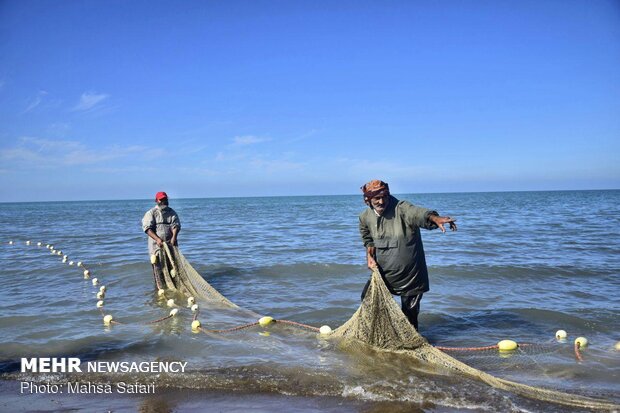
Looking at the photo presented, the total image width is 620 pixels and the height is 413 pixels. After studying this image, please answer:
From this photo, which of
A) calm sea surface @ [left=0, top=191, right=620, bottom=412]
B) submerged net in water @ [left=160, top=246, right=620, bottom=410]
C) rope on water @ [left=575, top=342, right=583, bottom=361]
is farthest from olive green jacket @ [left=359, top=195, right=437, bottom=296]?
rope on water @ [left=575, top=342, right=583, bottom=361]

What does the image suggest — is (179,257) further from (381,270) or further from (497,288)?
(497,288)

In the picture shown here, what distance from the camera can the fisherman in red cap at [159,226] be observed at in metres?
7.52

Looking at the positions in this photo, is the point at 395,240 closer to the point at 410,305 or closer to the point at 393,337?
the point at 410,305

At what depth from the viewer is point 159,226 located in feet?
25.1

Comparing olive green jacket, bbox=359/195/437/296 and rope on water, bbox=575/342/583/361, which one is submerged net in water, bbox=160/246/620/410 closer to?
olive green jacket, bbox=359/195/437/296

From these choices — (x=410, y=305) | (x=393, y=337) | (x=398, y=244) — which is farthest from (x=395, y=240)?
(x=393, y=337)

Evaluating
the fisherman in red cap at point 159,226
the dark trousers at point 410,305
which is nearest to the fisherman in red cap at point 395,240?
the dark trousers at point 410,305

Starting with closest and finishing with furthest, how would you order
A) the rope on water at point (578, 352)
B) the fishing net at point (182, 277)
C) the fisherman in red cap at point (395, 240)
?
the fisherman in red cap at point (395, 240) < the rope on water at point (578, 352) < the fishing net at point (182, 277)

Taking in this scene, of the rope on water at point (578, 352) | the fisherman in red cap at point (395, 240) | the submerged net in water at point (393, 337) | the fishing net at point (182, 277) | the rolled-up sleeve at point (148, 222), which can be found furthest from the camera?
the rolled-up sleeve at point (148, 222)

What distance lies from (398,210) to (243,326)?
277 centimetres

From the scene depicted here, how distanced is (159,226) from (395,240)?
487 cm

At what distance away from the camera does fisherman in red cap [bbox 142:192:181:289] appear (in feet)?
24.7

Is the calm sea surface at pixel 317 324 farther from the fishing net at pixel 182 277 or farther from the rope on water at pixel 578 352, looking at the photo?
the fishing net at pixel 182 277

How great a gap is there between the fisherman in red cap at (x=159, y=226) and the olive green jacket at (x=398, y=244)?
14.3 feet
